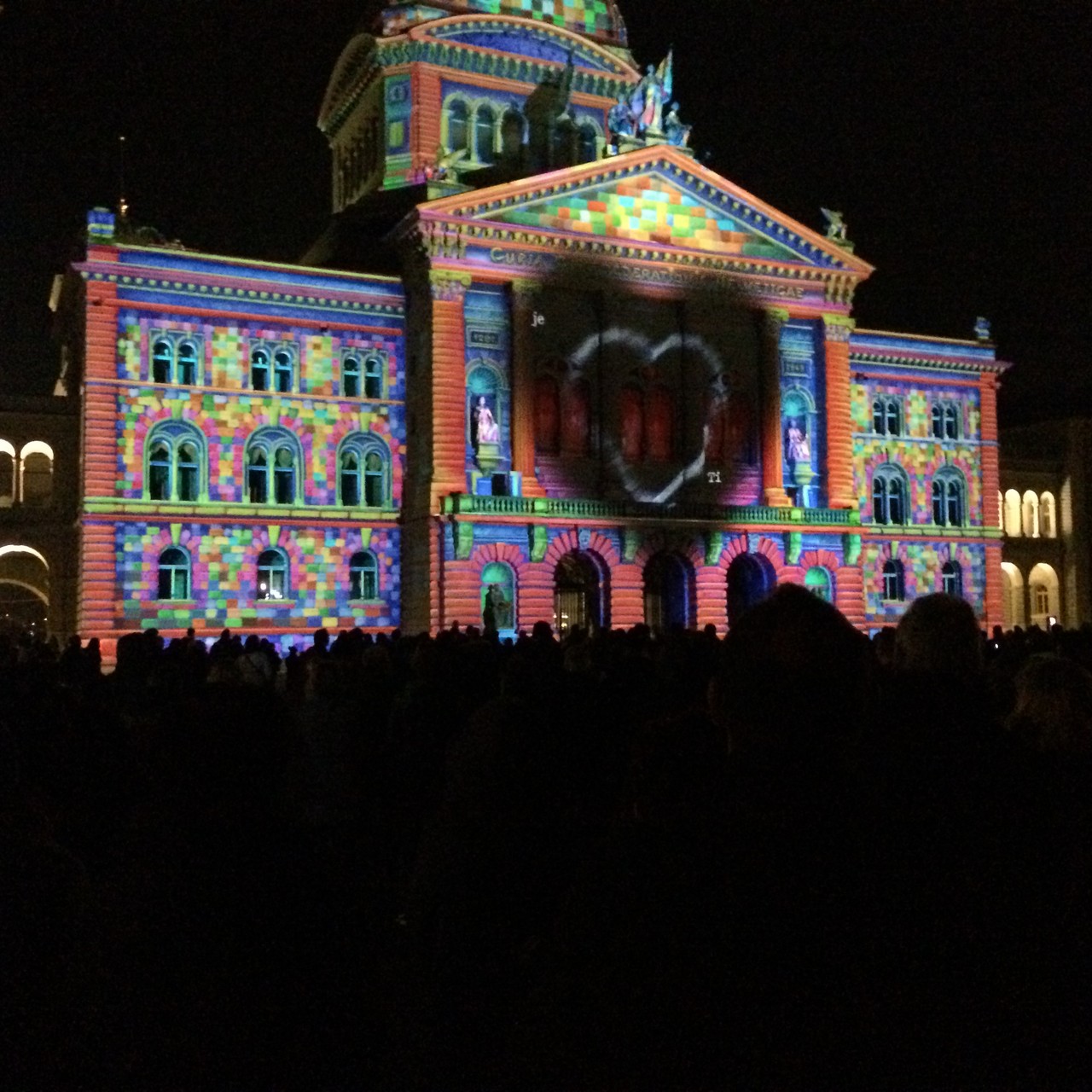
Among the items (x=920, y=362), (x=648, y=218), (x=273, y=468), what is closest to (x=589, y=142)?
(x=648, y=218)

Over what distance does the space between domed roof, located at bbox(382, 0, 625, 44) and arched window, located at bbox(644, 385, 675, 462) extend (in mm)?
18806

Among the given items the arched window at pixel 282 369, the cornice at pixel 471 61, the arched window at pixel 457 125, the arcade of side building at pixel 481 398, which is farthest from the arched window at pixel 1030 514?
the arched window at pixel 282 369

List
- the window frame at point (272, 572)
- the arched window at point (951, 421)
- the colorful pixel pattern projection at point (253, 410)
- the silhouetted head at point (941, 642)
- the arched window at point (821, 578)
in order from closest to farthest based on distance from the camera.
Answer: the silhouetted head at point (941, 642) < the colorful pixel pattern projection at point (253, 410) < the window frame at point (272, 572) < the arched window at point (821, 578) < the arched window at point (951, 421)

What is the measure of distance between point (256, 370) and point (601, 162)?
46.4 ft

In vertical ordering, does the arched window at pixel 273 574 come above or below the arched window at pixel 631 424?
below

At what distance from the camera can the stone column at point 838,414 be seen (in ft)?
160

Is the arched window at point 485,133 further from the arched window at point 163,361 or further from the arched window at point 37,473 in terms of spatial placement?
the arched window at point 37,473

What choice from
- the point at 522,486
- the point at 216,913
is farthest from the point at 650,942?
the point at 522,486

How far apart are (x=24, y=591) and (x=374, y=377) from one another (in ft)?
49.4

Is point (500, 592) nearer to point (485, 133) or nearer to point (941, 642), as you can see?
point (485, 133)

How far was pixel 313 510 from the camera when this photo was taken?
1703 inches

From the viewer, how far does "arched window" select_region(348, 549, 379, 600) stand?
44.2 m

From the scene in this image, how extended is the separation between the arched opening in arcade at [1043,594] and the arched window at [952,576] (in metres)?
10.9

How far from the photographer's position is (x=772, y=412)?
157ft
